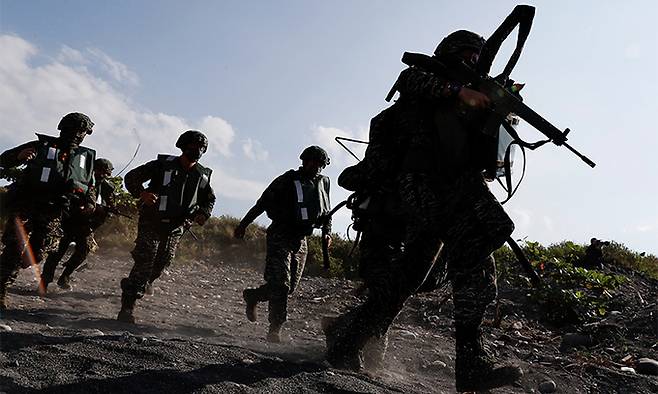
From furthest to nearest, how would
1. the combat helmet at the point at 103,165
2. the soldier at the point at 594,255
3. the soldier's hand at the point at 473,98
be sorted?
the soldier at the point at 594,255, the combat helmet at the point at 103,165, the soldier's hand at the point at 473,98

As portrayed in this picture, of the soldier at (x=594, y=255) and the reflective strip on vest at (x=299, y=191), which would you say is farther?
the soldier at (x=594, y=255)

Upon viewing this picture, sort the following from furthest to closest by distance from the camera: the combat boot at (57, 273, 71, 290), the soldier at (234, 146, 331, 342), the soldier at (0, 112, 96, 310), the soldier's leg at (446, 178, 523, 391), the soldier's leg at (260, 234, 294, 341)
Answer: the combat boot at (57, 273, 71, 290) < the soldier at (234, 146, 331, 342) < the soldier's leg at (260, 234, 294, 341) < the soldier at (0, 112, 96, 310) < the soldier's leg at (446, 178, 523, 391)

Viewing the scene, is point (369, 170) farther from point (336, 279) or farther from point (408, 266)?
point (336, 279)

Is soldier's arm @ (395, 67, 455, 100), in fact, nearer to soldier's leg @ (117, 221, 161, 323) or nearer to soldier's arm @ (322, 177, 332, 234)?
soldier's arm @ (322, 177, 332, 234)

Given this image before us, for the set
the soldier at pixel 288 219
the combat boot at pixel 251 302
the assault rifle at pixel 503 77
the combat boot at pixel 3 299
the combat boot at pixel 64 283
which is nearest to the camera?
the assault rifle at pixel 503 77

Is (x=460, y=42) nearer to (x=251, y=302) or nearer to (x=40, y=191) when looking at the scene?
(x=251, y=302)

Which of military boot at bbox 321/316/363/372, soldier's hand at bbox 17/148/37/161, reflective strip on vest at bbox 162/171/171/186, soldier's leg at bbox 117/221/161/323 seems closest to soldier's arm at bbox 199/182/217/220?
reflective strip on vest at bbox 162/171/171/186

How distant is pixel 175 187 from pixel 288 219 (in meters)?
1.28

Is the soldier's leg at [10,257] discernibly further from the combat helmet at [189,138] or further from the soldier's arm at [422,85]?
the soldier's arm at [422,85]

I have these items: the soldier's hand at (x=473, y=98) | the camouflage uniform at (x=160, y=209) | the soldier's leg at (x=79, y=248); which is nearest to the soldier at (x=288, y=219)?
the camouflage uniform at (x=160, y=209)

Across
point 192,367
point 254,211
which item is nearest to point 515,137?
point 192,367

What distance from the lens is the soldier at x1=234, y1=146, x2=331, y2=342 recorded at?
5711mm

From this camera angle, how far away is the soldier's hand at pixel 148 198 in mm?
5668

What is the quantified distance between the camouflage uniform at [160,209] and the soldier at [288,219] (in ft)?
2.01
